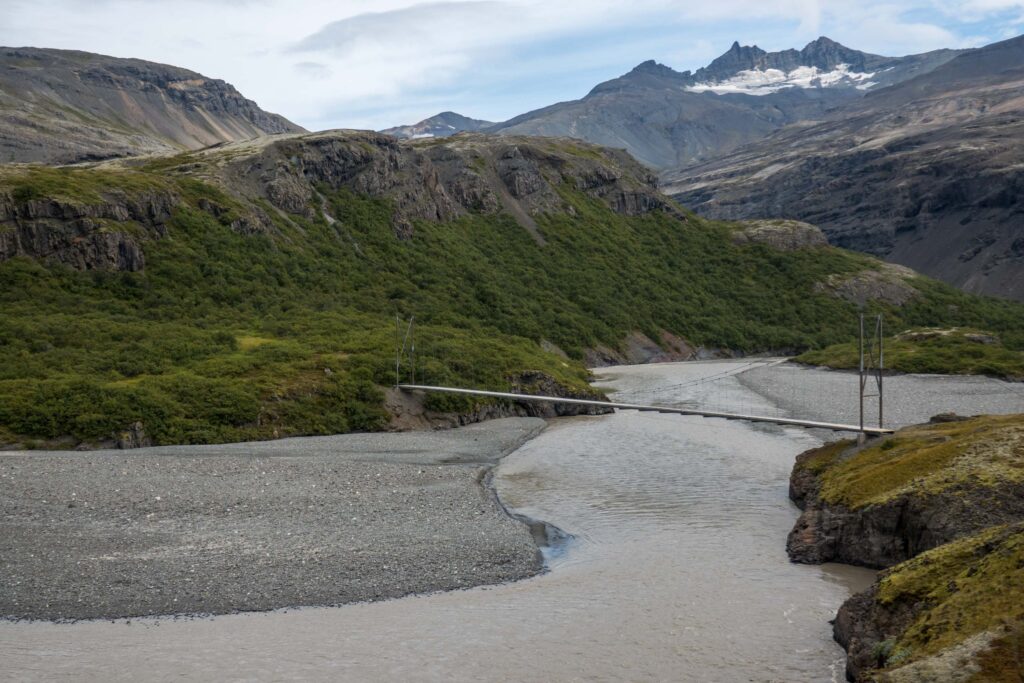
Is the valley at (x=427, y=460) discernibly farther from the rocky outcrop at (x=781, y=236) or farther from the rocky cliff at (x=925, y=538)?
the rocky outcrop at (x=781, y=236)

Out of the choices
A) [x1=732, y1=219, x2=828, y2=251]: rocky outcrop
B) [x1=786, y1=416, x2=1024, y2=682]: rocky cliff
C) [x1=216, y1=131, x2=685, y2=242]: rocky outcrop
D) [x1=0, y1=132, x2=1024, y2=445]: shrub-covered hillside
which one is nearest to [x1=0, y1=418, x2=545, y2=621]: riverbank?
[x1=786, y1=416, x2=1024, y2=682]: rocky cliff

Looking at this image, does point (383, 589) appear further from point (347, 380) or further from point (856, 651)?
point (347, 380)

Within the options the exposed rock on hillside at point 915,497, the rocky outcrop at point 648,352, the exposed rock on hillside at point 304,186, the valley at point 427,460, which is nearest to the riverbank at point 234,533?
the valley at point 427,460

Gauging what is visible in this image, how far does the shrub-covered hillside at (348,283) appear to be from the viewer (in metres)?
46.9

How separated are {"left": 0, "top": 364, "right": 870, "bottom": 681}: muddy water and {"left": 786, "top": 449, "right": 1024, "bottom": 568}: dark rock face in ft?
2.36

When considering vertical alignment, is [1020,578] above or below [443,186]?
below

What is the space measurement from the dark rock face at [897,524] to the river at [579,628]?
0.72 metres

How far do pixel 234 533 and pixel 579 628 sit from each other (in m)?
11.3

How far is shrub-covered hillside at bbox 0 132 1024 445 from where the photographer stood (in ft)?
154

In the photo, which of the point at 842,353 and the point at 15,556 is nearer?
the point at 15,556

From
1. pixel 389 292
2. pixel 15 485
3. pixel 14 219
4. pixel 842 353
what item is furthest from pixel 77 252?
pixel 842 353

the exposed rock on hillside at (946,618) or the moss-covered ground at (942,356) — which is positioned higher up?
the exposed rock on hillside at (946,618)

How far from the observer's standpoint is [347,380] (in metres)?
49.9

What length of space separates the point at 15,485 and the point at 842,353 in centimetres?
7745
